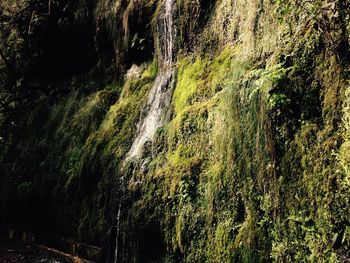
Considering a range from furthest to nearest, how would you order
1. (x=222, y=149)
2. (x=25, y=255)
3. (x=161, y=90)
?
(x=25, y=255)
(x=161, y=90)
(x=222, y=149)

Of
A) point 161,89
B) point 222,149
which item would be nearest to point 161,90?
point 161,89

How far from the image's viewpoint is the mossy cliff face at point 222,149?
3920 mm

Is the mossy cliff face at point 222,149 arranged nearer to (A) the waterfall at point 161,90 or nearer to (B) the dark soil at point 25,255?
A: (A) the waterfall at point 161,90

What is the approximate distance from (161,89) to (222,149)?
283 centimetres

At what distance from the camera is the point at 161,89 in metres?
7.47

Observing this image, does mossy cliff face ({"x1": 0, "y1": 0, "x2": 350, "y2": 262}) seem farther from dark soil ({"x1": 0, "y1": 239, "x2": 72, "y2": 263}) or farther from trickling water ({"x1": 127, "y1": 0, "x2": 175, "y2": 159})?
dark soil ({"x1": 0, "y1": 239, "x2": 72, "y2": 263})

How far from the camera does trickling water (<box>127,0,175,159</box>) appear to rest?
6.97 meters

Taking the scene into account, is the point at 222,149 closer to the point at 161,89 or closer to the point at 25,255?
the point at 161,89

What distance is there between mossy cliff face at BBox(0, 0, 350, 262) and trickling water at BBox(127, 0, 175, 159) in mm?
209

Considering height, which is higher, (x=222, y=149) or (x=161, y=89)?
(x=161, y=89)

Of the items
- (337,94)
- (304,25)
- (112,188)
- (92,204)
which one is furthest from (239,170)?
(92,204)

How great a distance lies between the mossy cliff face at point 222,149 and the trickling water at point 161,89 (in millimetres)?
209

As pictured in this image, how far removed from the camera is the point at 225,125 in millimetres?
5004

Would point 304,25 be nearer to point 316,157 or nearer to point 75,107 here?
point 316,157
